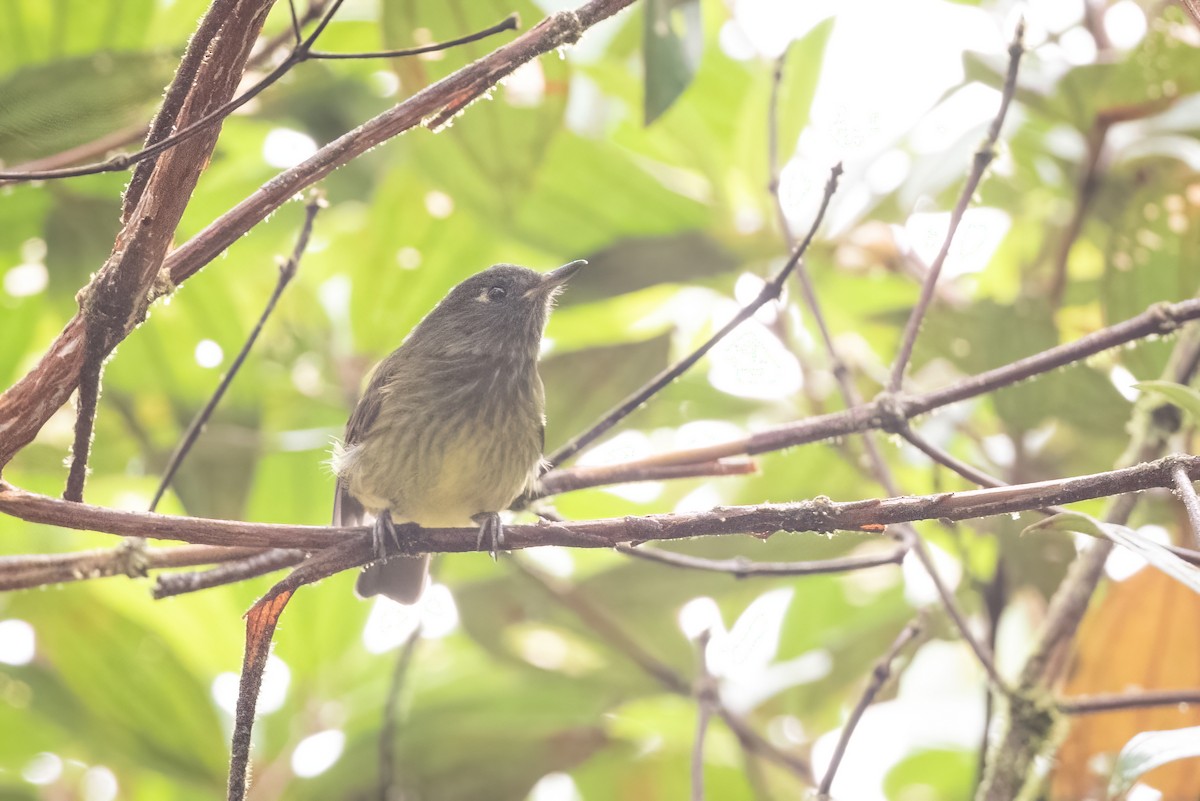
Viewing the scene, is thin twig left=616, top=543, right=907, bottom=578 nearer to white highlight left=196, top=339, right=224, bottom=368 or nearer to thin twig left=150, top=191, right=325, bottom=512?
thin twig left=150, top=191, right=325, bottom=512

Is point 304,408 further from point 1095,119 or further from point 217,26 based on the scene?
point 1095,119

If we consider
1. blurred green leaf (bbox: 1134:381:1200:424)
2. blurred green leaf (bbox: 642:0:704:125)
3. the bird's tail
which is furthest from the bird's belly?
blurred green leaf (bbox: 1134:381:1200:424)

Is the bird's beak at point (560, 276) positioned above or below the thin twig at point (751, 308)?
above

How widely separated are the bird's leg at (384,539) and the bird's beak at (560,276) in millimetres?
670

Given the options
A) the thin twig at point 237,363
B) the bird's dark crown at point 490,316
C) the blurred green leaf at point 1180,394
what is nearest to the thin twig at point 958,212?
the blurred green leaf at point 1180,394

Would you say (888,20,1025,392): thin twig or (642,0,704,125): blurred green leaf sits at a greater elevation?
(642,0,704,125): blurred green leaf

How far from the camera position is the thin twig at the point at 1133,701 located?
1.79m

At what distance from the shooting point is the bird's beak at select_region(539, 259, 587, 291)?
2.62 meters

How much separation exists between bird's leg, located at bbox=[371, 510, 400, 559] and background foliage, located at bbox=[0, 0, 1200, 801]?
56 cm

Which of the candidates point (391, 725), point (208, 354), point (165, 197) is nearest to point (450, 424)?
point (208, 354)

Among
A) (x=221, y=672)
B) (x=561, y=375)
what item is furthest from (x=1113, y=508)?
(x=221, y=672)

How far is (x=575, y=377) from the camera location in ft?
9.05

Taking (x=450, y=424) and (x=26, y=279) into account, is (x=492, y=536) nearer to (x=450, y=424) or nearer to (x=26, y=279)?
(x=450, y=424)

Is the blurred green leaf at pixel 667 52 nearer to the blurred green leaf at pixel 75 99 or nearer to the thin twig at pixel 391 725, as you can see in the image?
the blurred green leaf at pixel 75 99
